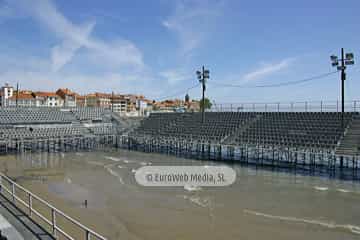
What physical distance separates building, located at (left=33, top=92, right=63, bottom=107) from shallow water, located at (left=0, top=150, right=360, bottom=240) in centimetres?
7401

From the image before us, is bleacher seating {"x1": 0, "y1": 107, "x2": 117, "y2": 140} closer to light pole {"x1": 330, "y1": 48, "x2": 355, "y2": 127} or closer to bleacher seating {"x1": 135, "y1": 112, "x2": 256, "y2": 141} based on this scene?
bleacher seating {"x1": 135, "y1": 112, "x2": 256, "y2": 141}

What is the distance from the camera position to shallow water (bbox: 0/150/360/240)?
391 inches

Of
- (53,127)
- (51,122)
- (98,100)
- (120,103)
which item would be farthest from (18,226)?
(120,103)

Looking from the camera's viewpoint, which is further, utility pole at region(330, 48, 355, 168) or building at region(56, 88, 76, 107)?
building at region(56, 88, 76, 107)

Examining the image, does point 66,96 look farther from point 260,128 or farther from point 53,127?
point 260,128

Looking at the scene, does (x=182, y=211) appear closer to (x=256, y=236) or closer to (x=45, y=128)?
(x=256, y=236)

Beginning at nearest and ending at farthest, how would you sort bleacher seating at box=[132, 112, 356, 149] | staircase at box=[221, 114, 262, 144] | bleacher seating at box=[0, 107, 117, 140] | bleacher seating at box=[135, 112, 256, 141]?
bleacher seating at box=[132, 112, 356, 149] < staircase at box=[221, 114, 262, 144] < bleacher seating at box=[135, 112, 256, 141] < bleacher seating at box=[0, 107, 117, 140]

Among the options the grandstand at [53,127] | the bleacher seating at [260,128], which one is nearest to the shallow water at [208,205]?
the bleacher seating at [260,128]

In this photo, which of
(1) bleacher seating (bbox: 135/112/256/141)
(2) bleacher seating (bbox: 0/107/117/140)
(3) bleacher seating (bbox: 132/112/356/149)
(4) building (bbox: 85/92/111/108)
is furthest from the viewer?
(4) building (bbox: 85/92/111/108)

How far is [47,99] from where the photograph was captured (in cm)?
9069

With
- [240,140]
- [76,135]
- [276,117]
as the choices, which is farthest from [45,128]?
[276,117]

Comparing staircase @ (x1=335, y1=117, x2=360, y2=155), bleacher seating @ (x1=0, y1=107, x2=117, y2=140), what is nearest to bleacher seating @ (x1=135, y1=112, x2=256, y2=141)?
bleacher seating @ (x1=0, y1=107, x2=117, y2=140)

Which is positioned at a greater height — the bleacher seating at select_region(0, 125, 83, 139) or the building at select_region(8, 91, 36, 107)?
the building at select_region(8, 91, 36, 107)

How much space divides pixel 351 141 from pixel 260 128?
7466mm
